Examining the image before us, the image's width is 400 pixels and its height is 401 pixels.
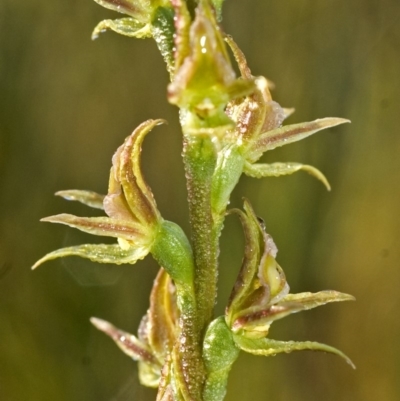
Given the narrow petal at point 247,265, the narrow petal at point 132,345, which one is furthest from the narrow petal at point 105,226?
the narrow petal at point 132,345

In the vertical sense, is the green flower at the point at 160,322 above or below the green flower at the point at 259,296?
below

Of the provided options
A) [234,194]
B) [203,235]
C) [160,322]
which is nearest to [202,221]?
[203,235]

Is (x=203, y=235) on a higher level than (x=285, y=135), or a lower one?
lower

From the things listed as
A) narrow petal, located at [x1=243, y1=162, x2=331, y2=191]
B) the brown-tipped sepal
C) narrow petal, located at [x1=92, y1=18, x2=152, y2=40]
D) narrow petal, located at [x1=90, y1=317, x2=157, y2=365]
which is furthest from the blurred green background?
the brown-tipped sepal

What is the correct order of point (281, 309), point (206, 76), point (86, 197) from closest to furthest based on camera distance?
point (206, 76) < point (281, 309) < point (86, 197)

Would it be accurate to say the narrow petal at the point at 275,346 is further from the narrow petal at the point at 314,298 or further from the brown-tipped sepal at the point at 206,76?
the brown-tipped sepal at the point at 206,76

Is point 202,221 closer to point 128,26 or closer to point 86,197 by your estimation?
point 86,197

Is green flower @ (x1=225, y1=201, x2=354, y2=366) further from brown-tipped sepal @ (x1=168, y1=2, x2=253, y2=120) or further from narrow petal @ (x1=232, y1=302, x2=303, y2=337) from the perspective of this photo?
brown-tipped sepal @ (x1=168, y1=2, x2=253, y2=120)
